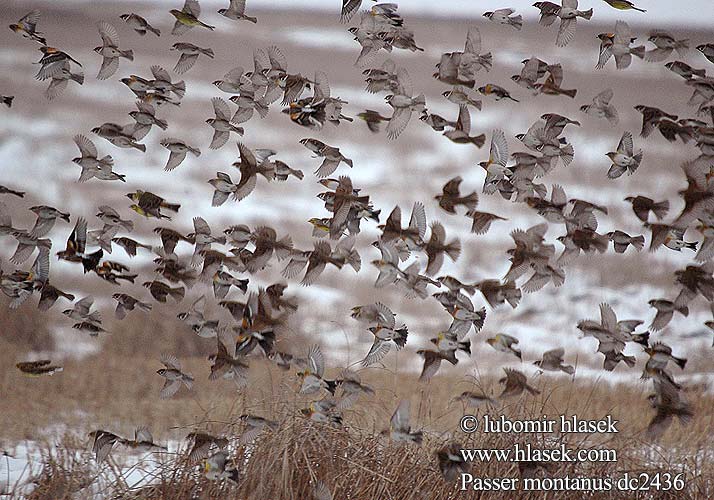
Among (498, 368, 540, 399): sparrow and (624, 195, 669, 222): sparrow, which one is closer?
(624, 195, 669, 222): sparrow

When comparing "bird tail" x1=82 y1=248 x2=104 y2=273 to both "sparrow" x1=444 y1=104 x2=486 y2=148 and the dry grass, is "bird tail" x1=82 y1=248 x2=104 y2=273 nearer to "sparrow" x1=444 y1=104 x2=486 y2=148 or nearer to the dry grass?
the dry grass

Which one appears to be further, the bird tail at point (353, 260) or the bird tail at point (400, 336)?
the bird tail at point (353, 260)

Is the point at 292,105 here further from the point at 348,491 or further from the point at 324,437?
the point at 348,491

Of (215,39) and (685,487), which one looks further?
(215,39)

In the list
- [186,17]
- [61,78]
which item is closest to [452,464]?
[186,17]

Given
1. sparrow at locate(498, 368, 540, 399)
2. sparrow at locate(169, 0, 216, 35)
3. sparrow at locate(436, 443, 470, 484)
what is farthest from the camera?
sparrow at locate(498, 368, 540, 399)

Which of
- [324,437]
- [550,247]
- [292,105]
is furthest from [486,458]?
[292,105]

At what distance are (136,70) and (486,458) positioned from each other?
242 cm

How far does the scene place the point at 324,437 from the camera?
2.31 metres

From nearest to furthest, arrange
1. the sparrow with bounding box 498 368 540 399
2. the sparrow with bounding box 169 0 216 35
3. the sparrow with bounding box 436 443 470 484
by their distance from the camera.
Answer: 1. the sparrow with bounding box 436 443 470 484
2. the sparrow with bounding box 169 0 216 35
3. the sparrow with bounding box 498 368 540 399

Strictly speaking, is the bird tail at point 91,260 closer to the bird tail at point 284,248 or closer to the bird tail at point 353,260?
the bird tail at point 284,248

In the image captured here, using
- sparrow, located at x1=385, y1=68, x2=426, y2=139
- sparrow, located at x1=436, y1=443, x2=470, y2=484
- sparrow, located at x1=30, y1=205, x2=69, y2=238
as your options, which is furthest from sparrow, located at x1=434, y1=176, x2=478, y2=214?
sparrow, located at x1=30, y1=205, x2=69, y2=238

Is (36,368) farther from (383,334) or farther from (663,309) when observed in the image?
(663,309)

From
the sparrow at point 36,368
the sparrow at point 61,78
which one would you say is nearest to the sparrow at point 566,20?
the sparrow at point 61,78
